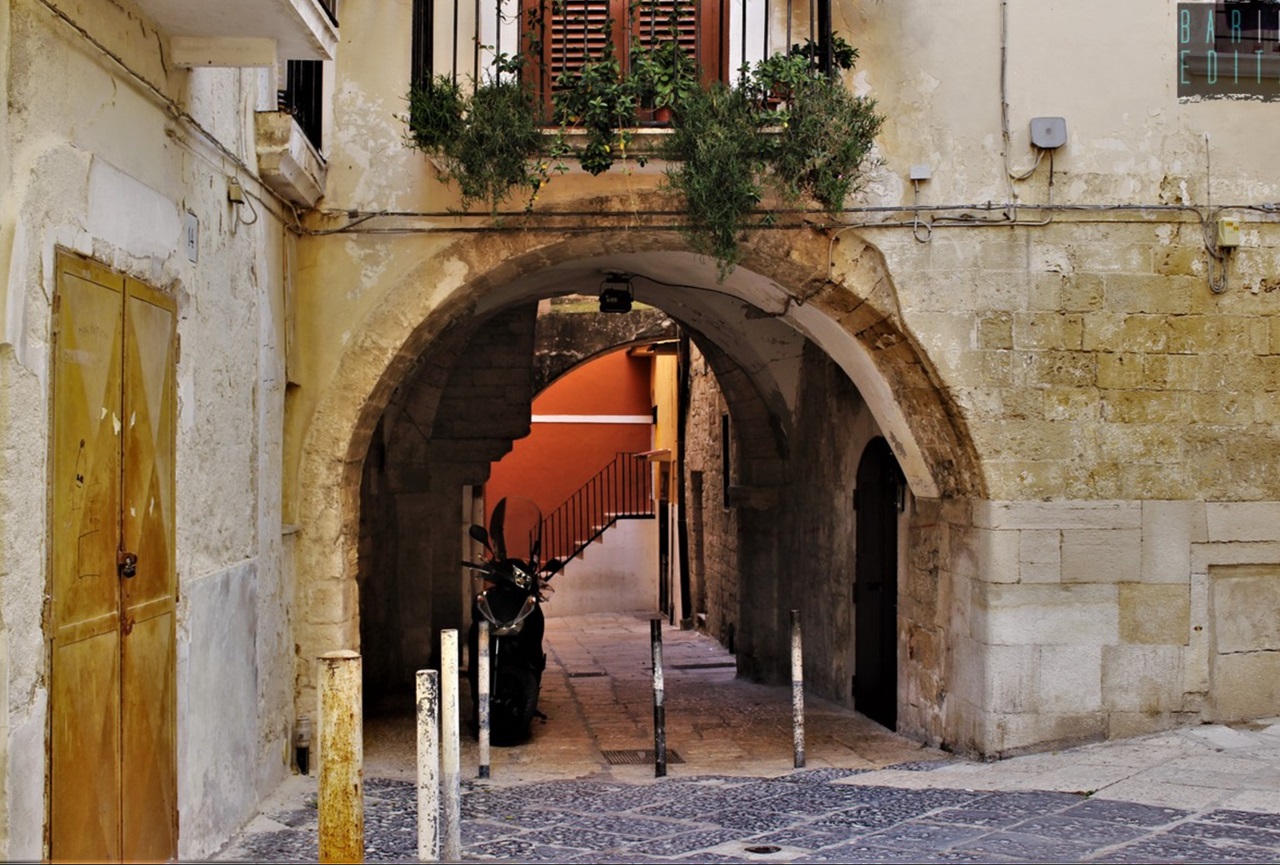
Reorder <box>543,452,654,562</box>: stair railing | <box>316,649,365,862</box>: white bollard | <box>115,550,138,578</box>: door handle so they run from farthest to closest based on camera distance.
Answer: <box>543,452,654,562</box>: stair railing
<box>115,550,138,578</box>: door handle
<box>316,649,365,862</box>: white bollard

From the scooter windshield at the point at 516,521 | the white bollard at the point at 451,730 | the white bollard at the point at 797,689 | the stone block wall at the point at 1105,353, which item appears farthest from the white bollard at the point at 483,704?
the stone block wall at the point at 1105,353

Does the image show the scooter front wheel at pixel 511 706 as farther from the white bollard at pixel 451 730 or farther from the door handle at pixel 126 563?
the door handle at pixel 126 563

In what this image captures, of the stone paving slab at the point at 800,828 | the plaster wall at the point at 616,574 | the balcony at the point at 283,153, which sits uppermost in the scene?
the balcony at the point at 283,153

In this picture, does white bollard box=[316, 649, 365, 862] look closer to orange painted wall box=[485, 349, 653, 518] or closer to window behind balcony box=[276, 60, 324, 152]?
window behind balcony box=[276, 60, 324, 152]

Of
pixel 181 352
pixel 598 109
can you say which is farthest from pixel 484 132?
pixel 181 352

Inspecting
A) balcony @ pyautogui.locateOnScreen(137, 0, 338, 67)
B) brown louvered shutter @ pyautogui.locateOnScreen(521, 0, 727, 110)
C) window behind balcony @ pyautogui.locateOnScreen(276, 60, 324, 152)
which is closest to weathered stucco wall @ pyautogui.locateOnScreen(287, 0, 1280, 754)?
window behind balcony @ pyautogui.locateOnScreen(276, 60, 324, 152)

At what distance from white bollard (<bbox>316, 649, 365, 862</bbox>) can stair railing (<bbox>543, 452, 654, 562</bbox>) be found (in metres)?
18.8

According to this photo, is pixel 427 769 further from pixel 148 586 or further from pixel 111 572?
pixel 148 586

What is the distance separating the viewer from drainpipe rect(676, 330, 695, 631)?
17.9 metres

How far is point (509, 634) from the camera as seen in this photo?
366 inches

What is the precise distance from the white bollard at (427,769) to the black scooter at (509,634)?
4.42m

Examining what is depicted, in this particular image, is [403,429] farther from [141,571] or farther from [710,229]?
[141,571]

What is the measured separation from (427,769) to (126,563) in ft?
4.34

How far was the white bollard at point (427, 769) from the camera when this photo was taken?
410 centimetres
